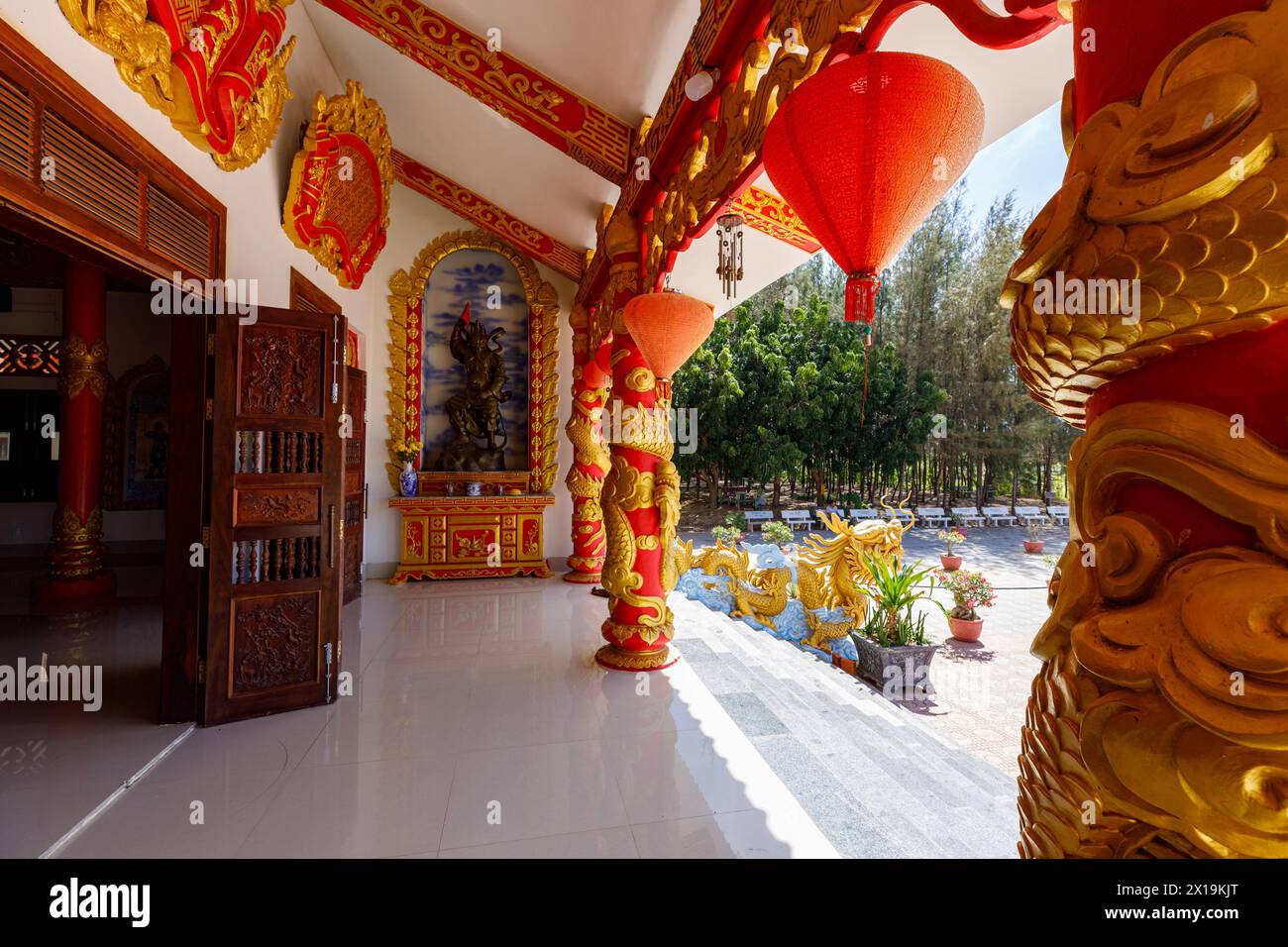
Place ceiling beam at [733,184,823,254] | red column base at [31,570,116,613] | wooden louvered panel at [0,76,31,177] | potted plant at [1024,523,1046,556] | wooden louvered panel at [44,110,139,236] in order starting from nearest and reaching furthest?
wooden louvered panel at [0,76,31,177] < wooden louvered panel at [44,110,139,236] < ceiling beam at [733,184,823,254] < red column base at [31,570,116,613] < potted plant at [1024,523,1046,556]

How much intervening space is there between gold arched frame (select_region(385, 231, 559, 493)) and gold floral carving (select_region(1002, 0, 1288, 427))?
5847mm

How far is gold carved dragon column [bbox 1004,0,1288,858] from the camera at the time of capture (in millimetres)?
351

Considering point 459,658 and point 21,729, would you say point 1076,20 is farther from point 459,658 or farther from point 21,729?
point 21,729

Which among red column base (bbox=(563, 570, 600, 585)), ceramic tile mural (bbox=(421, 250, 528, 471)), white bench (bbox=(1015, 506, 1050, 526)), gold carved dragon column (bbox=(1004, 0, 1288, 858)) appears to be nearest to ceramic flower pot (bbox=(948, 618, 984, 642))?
red column base (bbox=(563, 570, 600, 585))

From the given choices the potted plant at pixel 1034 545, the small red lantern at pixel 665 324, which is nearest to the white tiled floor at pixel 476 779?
the small red lantern at pixel 665 324

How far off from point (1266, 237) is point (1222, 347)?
0.08 metres

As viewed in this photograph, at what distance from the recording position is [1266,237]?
35cm

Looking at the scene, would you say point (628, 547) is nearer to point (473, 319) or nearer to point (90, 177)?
point (90, 177)

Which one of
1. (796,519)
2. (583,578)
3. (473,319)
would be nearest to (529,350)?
(473,319)

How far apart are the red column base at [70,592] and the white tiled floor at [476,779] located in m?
3.04

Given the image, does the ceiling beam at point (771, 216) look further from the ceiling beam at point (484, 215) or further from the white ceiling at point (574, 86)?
the ceiling beam at point (484, 215)

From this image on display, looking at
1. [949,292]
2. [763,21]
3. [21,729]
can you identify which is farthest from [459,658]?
[949,292]

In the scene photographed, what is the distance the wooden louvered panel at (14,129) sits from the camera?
1.47m

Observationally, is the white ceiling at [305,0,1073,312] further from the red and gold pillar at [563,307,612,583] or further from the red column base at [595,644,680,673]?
the red column base at [595,644,680,673]
